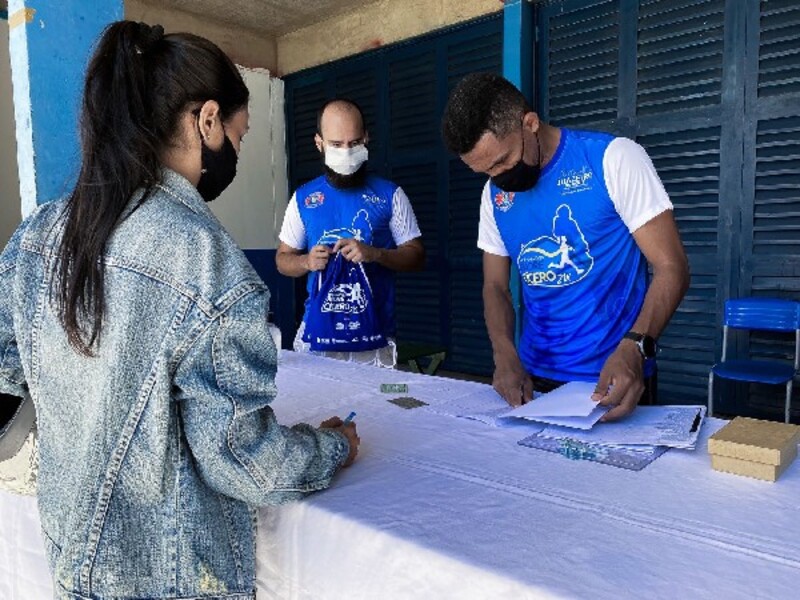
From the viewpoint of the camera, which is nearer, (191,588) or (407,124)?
(191,588)

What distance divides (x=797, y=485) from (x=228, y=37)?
5.55 meters

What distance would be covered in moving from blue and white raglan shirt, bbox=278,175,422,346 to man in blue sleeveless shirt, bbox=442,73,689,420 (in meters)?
0.71

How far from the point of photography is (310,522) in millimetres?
935

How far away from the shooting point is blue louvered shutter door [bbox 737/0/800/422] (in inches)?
123

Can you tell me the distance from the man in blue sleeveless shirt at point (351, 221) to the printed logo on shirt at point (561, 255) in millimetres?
673

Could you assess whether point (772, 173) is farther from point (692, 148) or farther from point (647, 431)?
point (647, 431)

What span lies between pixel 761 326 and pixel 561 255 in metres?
2.06

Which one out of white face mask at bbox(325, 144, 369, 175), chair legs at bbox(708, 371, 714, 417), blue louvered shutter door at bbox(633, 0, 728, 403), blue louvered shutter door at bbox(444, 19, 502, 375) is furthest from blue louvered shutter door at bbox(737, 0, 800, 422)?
white face mask at bbox(325, 144, 369, 175)

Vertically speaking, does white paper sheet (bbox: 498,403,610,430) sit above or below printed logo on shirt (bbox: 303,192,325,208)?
below

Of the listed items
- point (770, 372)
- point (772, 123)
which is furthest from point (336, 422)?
point (772, 123)

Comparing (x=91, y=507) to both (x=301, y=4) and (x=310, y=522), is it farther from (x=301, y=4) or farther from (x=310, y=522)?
(x=301, y=4)

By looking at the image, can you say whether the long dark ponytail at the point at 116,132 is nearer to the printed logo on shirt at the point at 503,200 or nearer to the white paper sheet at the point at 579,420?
the white paper sheet at the point at 579,420

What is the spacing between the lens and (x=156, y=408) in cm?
79

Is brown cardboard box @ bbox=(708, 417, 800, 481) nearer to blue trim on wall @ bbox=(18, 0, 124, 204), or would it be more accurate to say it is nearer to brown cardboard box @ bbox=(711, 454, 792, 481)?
brown cardboard box @ bbox=(711, 454, 792, 481)
